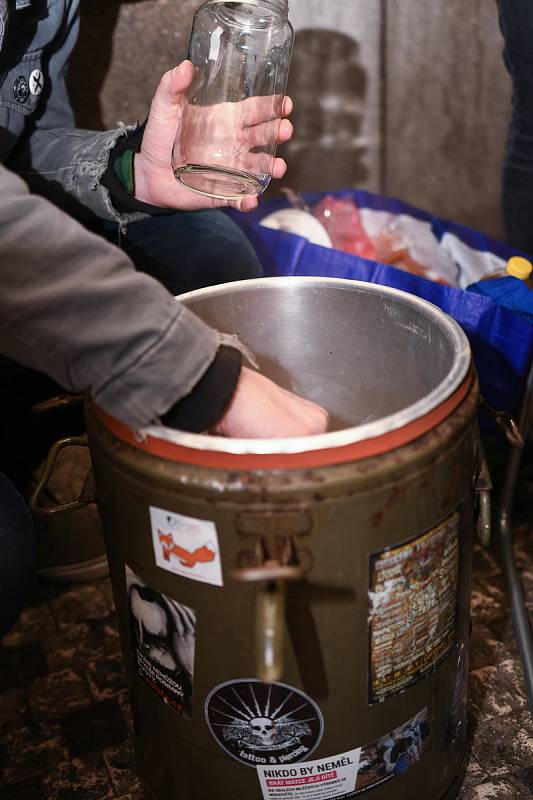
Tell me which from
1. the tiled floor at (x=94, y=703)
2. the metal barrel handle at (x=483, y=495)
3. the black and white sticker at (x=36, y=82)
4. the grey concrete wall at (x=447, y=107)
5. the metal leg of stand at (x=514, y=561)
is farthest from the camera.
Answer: the grey concrete wall at (x=447, y=107)

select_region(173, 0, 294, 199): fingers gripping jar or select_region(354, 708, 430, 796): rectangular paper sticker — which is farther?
select_region(173, 0, 294, 199): fingers gripping jar

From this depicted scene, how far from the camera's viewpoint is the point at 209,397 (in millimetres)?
757

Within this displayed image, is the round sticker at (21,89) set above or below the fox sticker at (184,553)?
above

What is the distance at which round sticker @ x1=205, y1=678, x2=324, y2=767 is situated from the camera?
2.63ft

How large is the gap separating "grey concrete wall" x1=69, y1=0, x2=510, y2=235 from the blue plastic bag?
0.54 metres

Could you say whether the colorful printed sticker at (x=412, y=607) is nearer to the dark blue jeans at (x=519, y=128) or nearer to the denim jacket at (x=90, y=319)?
the denim jacket at (x=90, y=319)

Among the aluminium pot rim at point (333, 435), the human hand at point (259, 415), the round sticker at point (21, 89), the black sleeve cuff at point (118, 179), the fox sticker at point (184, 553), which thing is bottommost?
the fox sticker at point (184, 553)

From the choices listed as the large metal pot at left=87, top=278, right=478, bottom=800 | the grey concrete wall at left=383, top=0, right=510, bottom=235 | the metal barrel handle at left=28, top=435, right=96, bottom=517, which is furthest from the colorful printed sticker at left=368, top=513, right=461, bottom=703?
the grey concrete wall at left=383, top=0, right=510, bottom=235

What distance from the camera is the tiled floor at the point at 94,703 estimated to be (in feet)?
3.52

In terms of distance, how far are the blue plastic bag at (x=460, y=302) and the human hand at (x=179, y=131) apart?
306 mm

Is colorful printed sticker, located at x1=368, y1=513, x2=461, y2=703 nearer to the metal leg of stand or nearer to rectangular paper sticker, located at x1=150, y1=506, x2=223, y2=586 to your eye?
rectangular paper sticker, located at x1=150, y1=506, x2=223, y2=586

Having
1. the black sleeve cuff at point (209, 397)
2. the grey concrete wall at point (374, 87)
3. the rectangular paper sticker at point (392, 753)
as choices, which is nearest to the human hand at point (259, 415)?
the black sleeve cuff at point (209, 397)

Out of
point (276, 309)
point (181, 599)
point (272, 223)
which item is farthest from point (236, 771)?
point (272, 223)

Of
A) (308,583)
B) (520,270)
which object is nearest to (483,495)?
(308,583)
